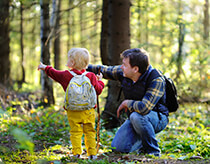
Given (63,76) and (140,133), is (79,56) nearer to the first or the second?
(63,76)

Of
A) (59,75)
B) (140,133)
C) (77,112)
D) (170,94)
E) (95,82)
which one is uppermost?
(59,75)

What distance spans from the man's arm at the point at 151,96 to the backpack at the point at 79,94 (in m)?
0.70

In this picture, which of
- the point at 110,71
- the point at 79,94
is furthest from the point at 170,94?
the point at 79,94

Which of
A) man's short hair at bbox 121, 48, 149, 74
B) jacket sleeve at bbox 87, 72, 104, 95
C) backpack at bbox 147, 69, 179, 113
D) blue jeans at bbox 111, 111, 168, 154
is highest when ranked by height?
man's short hair at bbox 121, 48, 149, 74

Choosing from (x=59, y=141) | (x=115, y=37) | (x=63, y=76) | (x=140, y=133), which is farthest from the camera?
(x=115, y=37)

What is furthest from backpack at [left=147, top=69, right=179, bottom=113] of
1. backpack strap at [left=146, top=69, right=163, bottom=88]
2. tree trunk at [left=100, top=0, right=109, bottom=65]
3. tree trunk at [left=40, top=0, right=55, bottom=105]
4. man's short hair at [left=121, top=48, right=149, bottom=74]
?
tree trunk at [left=40, top=0, right=55, bottom=105]

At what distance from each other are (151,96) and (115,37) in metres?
2.07

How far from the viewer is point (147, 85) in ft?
11.4

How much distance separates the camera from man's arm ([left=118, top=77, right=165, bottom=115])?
3.33 metres

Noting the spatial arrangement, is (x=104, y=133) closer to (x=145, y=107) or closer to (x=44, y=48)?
(x=145, y=107)

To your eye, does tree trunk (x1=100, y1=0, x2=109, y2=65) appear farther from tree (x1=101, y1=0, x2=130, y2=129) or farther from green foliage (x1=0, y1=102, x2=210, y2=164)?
green foliage (x1=0, y1=102, x2=210, y2=164)

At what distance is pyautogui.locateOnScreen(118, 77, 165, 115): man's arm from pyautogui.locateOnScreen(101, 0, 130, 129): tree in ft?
5.62

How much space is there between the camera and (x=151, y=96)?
10.9ft

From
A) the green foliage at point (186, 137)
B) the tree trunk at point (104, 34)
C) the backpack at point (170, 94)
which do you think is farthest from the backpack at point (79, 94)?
the tree trunk at point (104, 34)
